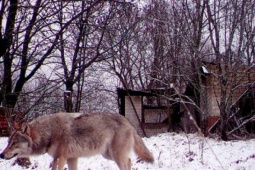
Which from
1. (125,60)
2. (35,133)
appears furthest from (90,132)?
(125,60)

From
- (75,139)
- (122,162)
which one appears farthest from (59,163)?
(122,162)

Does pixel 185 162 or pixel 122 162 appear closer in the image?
pixel 122 162

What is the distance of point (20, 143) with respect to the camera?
7023 millimetres

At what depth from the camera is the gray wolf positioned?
7.01 m

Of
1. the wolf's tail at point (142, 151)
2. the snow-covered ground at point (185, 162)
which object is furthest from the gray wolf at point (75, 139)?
the snow-covered ground at point (185, 162)

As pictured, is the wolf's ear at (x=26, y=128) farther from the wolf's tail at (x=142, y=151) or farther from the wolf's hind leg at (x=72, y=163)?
the wolf's tail at (x=142, y=151)

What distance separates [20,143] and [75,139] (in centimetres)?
102

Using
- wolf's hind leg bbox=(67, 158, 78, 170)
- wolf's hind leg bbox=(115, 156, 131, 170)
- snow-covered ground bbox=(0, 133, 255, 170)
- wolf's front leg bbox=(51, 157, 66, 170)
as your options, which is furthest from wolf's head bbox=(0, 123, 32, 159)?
snow-covered ground bbox=(0, 133, 255, 170)

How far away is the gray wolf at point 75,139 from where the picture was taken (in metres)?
7.01

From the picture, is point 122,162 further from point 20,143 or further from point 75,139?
point 20,143

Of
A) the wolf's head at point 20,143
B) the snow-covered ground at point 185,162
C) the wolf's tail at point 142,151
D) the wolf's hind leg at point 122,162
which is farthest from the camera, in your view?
the snow-covered ground at point 185,162

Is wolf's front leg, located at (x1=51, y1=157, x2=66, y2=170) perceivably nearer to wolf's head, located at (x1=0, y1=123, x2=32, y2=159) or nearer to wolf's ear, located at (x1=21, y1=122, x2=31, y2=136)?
wolf's head, located at (x1=0, y1=123, x2=32, y2=159)

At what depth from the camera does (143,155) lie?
7.61m

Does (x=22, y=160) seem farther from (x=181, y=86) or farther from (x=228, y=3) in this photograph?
(x=181, y=86)
